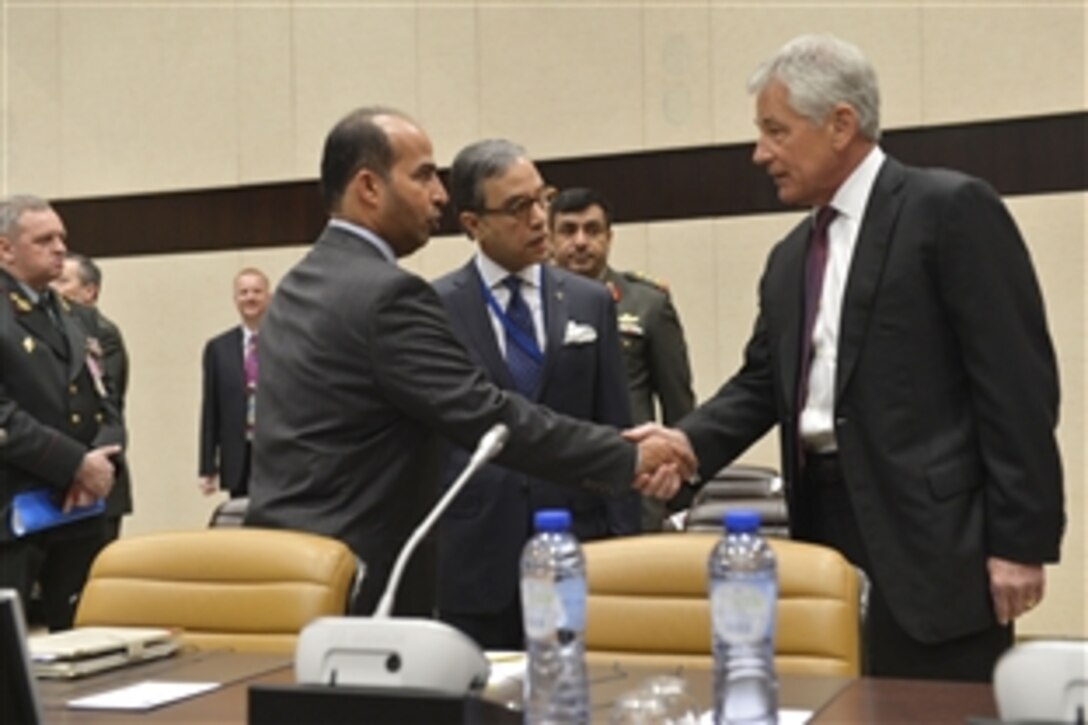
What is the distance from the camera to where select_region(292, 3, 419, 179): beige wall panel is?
7934 mm

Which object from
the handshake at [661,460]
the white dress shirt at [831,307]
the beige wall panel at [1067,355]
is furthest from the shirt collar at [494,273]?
the beige wall panel at [1067,355]

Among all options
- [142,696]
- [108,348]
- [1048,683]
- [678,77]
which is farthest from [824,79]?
[108,348]

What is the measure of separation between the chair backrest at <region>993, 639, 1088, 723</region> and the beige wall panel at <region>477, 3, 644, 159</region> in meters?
6.16

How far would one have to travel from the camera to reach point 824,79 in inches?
121

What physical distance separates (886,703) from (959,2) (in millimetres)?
5252

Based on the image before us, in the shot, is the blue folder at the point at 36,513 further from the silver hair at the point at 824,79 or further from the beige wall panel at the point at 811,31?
the beige wall panel at the point at 811,31

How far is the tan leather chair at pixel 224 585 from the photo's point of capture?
270 centimetres

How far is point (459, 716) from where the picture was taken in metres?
1.59

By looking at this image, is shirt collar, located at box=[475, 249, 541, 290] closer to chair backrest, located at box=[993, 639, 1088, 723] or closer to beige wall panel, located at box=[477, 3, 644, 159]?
chair backrest, located at box=[993, 639, 1088, 723]

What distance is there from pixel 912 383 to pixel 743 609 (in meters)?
1.36

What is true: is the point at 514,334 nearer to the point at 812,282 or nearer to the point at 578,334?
the point at 578,334

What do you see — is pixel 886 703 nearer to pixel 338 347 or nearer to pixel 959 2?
pixel 338 347

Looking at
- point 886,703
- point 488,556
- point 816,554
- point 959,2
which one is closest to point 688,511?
point 488,556

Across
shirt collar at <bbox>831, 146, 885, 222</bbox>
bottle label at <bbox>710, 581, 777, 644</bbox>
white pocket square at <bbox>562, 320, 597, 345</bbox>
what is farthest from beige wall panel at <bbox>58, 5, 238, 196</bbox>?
bottle label at <bbox>710, 581, 777, 644</bbox>
